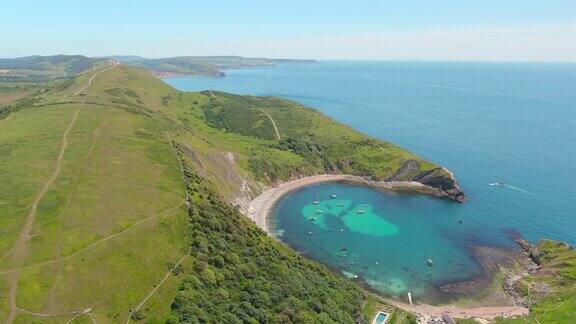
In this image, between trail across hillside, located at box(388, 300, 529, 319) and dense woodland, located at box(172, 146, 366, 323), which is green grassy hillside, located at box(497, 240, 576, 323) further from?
dense woodland, located at box(172, 146, 366, 323)

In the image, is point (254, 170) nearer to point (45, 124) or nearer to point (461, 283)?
point (45, 124)

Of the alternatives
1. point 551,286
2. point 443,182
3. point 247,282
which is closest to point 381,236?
point 551,286

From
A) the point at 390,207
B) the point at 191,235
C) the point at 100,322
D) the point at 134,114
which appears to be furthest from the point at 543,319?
the point at 134,114

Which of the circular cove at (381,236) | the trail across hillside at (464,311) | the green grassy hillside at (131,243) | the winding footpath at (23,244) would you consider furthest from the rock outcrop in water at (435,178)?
the winding footpath at (23,244)

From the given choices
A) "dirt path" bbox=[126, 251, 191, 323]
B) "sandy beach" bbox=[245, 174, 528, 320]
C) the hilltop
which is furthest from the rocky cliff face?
"dirt path" bbox=[126, 251, 191, 323]

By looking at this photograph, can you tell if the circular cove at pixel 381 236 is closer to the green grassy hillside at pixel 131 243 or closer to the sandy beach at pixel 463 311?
the sandy beach at pixel 463 311

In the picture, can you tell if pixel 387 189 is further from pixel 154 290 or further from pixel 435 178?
pixel 154 290
